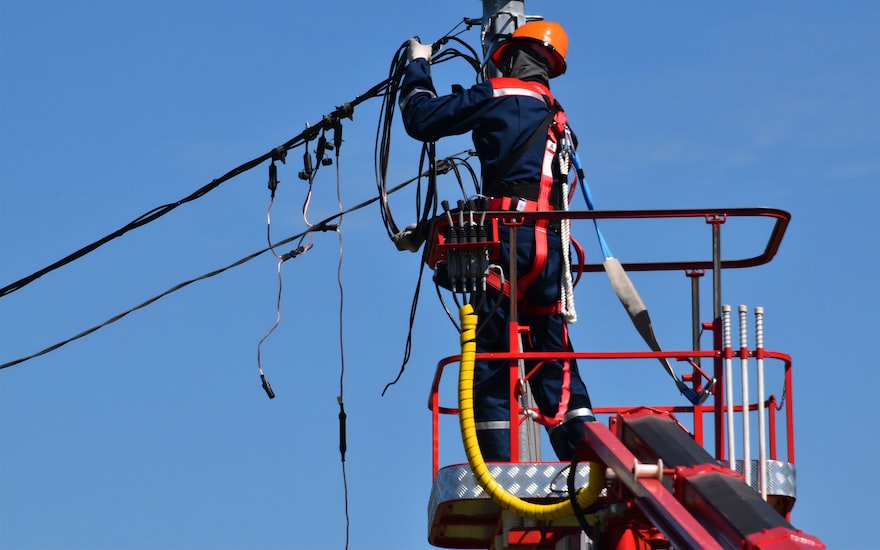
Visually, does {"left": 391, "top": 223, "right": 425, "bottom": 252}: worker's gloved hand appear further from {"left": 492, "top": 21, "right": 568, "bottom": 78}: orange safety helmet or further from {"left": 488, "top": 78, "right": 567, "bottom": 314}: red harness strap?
{"left": 492, "top": 21, "right": 568, "bottom": 78}: orange safety helmet

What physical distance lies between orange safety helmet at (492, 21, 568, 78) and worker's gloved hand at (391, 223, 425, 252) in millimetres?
1338

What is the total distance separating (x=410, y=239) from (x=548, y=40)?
1.63 meters

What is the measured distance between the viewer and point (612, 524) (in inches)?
338

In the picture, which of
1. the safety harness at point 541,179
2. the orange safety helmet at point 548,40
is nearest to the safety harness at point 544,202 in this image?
the safety harness at point 541,179

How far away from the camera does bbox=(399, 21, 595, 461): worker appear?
10.2 meters

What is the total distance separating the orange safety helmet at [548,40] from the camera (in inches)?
446

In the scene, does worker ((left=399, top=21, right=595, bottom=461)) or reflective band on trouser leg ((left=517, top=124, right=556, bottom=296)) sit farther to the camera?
reflective band on trouser leg ((left=517, top=124, right=556, bottom=296))

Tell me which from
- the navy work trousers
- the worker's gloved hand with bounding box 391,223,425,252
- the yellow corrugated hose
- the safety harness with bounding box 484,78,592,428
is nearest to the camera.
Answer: the yellow corrugated hose

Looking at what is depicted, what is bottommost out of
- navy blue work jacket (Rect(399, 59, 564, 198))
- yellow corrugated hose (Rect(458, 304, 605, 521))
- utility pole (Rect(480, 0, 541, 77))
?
yellow corrugated hose (Rect(458, 304, 605, 521))

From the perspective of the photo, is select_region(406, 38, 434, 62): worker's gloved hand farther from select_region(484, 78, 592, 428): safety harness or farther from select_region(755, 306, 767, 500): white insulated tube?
select_region(755, 306, 767, 500): white insulated tube

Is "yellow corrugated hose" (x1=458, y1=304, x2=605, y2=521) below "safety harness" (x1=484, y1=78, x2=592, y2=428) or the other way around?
below

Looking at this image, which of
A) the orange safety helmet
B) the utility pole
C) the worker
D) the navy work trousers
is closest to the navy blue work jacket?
the worker

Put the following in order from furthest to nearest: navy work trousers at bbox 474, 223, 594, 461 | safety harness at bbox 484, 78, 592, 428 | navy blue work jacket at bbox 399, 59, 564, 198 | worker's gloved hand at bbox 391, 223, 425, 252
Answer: worker's gloved hand at bbox 391, 223, 425, 252, navy blue work jacket at bbox 399, 59, 564, 198, safety harness at bbox 484, 78, 592, 428, navy work trousers at bbox 474, 223, 594, 461

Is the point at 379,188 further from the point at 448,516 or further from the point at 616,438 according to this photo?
the point at 616,438
